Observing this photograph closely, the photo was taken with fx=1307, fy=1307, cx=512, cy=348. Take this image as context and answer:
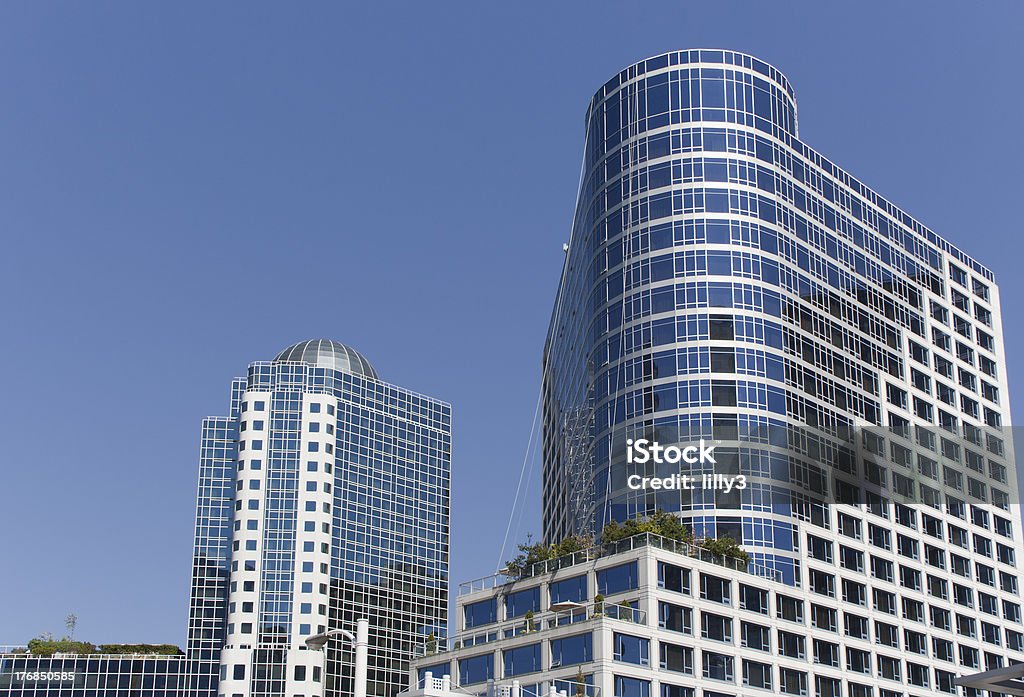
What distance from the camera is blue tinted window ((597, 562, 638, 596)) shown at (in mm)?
90375

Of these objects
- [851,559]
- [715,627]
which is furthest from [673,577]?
[851,559]

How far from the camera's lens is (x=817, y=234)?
418 ft

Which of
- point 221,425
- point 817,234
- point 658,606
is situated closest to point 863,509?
point 817,234

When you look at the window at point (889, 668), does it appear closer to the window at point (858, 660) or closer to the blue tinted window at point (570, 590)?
the window at point (858, 660)

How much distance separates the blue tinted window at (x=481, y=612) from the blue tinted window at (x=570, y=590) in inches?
275

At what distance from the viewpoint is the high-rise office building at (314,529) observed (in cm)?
Answer: 16912

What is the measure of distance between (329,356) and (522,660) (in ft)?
351

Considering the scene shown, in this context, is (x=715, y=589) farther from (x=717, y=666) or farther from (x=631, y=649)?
(x=631, y=649)

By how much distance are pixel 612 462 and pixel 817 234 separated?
32682 mm

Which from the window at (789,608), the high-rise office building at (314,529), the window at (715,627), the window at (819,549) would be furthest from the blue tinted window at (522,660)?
the high-rise office building at (314,529)

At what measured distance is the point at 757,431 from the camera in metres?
112

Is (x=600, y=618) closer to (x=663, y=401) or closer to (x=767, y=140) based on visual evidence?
(x=663, y=401)

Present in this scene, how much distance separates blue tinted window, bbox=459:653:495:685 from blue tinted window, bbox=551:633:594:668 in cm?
727

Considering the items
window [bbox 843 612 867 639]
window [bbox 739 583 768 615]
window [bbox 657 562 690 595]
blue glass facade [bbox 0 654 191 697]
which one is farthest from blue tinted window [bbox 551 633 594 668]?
blue glass facade [bbox 0 654 191 697]
